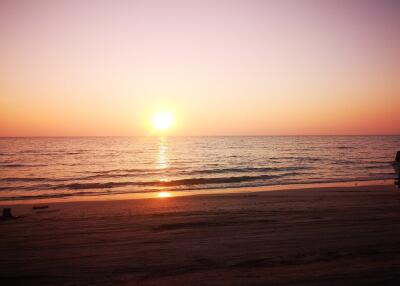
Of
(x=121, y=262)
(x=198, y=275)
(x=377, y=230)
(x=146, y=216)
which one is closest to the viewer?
(x=198, y=275)

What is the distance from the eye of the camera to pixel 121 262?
5.57 meters

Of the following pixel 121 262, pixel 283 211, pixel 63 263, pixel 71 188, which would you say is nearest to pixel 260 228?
pixel 283 211

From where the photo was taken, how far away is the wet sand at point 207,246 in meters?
4.89

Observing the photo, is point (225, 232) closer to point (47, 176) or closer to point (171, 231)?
point (171, 231)

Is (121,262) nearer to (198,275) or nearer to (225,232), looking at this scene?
(198,275)

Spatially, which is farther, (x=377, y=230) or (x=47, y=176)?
(x=47, y=176)

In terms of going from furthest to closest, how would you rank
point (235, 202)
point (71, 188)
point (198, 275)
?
point (71, 188) < point (235, 202) < point (198, 275)

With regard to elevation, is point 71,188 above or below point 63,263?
below

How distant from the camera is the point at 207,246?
638 cm

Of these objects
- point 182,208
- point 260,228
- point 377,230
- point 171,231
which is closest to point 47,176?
point 182,208

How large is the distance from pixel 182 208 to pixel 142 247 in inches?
188

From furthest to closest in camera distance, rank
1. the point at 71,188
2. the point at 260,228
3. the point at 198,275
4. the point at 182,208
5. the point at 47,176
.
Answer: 1. the point at 47,176
2. the point at 71,188
3. the point at 182,208
4. the point at 260,228
5. the point at 198,275

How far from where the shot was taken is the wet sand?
489cm

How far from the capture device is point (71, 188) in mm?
21062
